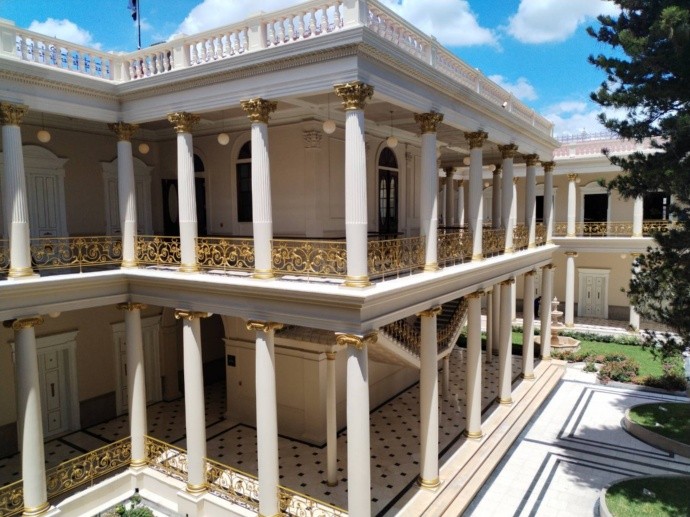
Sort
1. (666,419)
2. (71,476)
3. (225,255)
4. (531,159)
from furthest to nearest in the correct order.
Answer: (531,159) < (666,419) < (71,476) < (225,255)

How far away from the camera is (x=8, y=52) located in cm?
898

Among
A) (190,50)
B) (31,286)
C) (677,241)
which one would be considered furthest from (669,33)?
(31,286)

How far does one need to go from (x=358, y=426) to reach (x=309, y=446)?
5512mm

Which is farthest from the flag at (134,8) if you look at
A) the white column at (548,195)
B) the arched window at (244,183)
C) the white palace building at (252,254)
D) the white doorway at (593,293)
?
the white doorway at (593,293)

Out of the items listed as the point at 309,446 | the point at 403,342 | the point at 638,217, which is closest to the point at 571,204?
the point at 638,217

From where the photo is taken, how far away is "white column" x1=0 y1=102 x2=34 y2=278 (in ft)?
29.1

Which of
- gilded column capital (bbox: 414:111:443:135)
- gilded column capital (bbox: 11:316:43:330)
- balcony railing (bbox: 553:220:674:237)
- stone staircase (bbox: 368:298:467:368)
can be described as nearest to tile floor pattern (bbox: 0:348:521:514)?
stone staircase (bbox: 368:298:467:368)

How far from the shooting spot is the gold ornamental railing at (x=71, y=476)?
9.21 m

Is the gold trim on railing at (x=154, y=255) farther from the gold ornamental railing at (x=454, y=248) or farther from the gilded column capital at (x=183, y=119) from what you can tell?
the gold ornamental railing at (x=454, y=248)

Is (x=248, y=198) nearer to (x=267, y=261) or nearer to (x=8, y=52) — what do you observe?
(x=267, y=261)

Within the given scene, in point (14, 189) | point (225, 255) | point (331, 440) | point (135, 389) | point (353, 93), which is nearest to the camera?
point (353, 93)

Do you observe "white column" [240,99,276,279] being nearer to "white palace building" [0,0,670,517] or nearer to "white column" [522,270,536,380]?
"white palace building" [0,0,670,517]

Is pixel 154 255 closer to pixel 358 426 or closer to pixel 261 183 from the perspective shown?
pixel 261 183

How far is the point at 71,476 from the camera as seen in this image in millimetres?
9953
